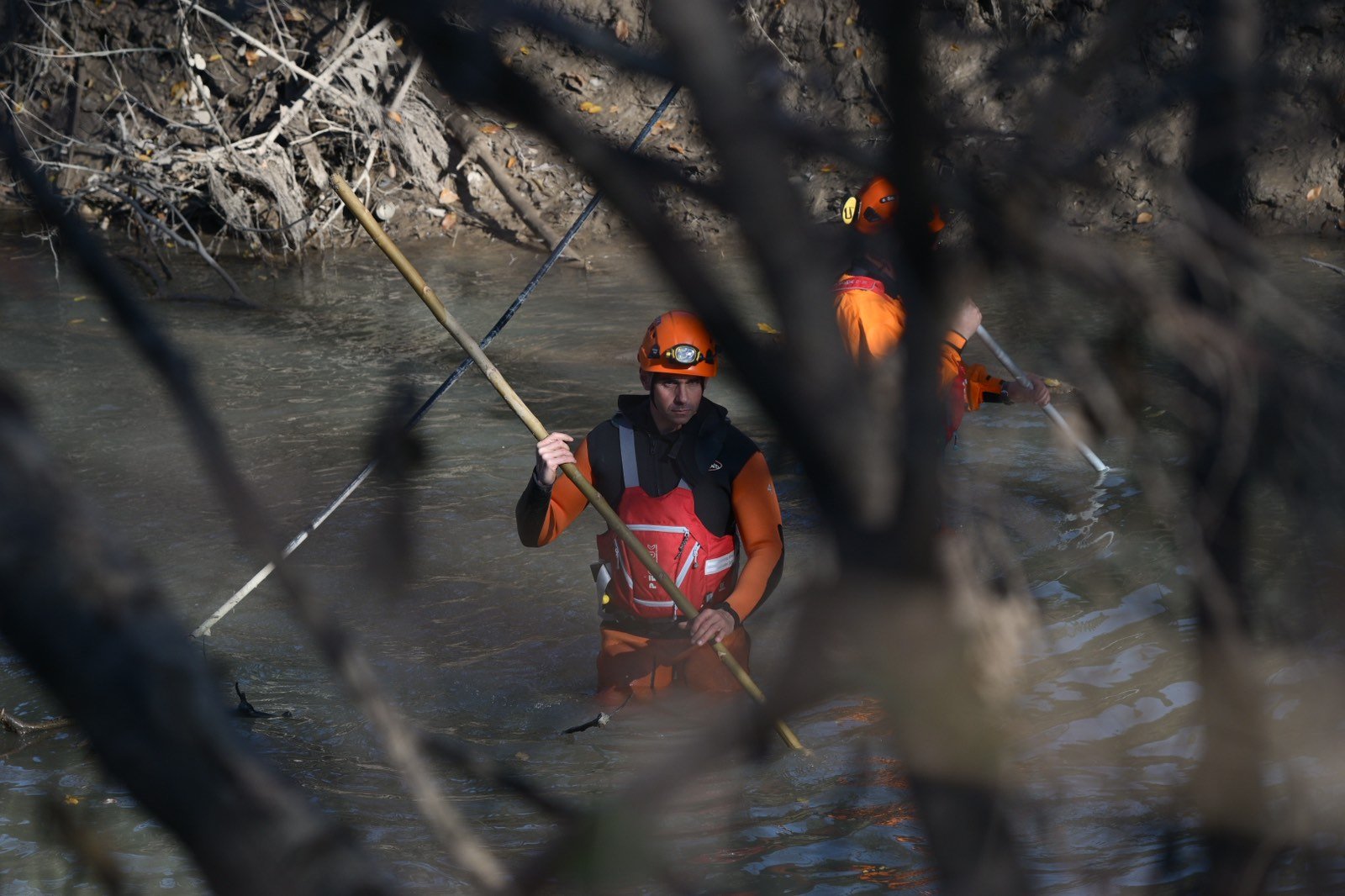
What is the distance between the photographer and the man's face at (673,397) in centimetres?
530

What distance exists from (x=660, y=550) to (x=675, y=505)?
178mm

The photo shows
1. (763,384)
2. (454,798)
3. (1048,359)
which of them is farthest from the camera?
(454,798)

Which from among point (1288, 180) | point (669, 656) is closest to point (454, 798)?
point (669, 656)

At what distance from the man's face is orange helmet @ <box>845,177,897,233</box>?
4.02 meters

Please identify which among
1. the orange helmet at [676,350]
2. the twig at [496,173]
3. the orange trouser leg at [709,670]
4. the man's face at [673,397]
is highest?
the twig at [496,173]

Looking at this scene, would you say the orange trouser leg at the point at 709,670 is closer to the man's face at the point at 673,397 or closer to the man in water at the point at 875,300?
the man's face at the point at 673,397

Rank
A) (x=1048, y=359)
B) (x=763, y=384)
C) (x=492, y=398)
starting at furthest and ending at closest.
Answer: (x=492, y=398), (x=1048, y=359), (x=763, y=384)

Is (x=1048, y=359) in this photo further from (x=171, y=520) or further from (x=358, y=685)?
(x=171, y=520)

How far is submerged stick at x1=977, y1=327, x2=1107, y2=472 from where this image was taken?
22.0 feet

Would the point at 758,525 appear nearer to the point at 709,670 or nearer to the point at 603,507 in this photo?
the point at 709,670

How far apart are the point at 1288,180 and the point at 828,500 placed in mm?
15035

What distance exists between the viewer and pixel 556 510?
5441mm

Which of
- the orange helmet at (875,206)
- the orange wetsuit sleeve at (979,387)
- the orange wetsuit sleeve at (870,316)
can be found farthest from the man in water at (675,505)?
the orange helmet at (875,206)

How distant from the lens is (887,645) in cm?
96
